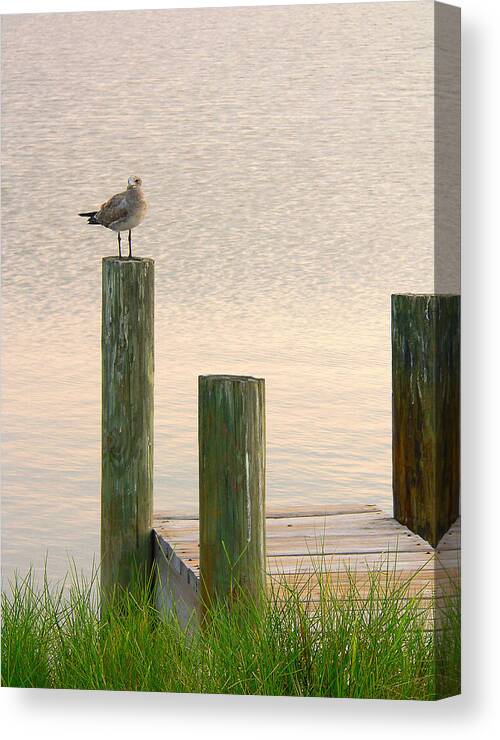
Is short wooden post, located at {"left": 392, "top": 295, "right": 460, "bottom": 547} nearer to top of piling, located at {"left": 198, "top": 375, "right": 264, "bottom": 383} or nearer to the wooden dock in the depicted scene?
the wooden dock

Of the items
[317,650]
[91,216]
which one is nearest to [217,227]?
[91,216]

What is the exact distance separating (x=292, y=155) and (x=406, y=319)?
0.63 metres

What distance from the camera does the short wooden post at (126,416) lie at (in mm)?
5812

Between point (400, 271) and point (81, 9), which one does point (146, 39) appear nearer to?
point (81, 9)

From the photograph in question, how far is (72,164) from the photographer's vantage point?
5781 millimetres

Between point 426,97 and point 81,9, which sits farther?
point 81,9

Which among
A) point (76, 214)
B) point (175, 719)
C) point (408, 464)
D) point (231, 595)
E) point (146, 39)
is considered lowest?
point (175, 719)

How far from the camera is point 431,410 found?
540 cm

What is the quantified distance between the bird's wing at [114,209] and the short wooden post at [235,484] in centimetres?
66

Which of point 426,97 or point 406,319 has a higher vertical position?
point 426,97

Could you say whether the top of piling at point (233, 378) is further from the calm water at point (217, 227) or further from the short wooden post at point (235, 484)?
the calm water at point (217, 227)

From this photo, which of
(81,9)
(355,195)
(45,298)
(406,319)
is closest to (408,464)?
(406,319)

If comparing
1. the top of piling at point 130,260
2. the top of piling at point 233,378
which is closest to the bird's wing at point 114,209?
the top of piling at point 130,260

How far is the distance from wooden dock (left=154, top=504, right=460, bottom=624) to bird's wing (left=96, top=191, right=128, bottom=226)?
1069mm
